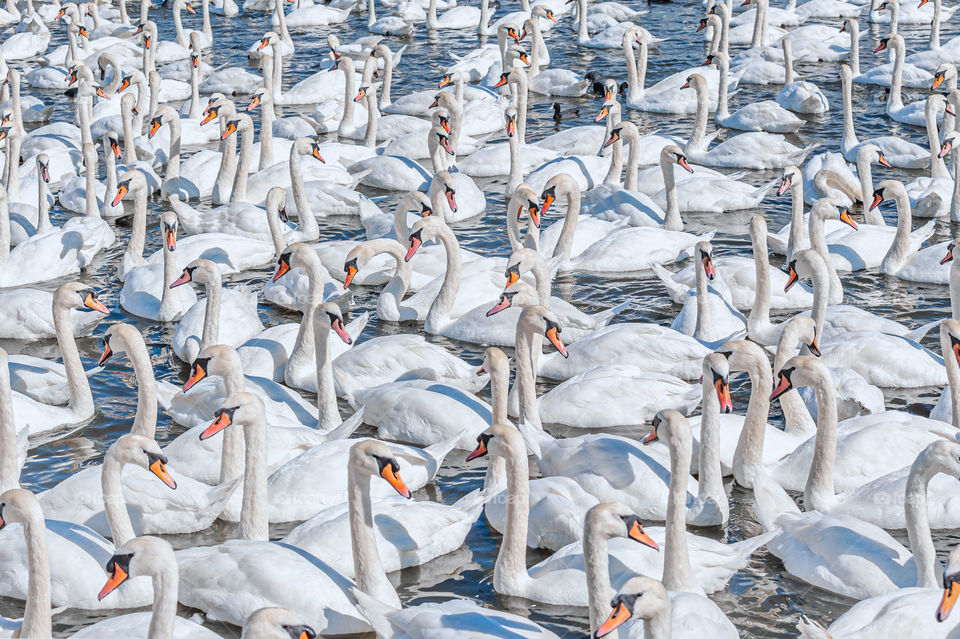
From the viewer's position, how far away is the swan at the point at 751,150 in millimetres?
19344

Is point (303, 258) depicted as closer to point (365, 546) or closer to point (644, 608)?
point (365, 546)

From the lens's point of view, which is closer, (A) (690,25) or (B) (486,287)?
(B) (486,287)

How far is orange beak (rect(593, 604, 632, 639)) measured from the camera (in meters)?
7.00

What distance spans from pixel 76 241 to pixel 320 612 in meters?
8.85

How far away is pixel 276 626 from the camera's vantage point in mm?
6797

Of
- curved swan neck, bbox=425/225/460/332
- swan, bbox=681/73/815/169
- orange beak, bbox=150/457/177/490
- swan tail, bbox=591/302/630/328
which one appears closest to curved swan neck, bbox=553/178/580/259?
swan tail, bbox=591/302/630/328

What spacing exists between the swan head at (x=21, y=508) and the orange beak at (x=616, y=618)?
3.27m

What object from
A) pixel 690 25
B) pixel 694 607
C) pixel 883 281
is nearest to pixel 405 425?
pixel 694 607

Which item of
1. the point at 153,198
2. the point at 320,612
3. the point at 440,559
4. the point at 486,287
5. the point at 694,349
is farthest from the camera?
the point at 153,198

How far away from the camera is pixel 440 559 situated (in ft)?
32.0

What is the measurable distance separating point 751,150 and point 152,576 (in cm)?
1357

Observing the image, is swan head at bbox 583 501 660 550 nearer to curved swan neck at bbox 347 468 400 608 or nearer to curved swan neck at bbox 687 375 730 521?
curved swan neck at bbox 347 468 400 608

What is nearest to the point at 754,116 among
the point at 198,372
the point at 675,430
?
the point at 198,372

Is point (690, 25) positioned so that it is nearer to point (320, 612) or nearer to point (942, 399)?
point (942, 399)
